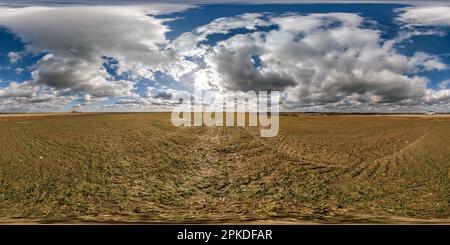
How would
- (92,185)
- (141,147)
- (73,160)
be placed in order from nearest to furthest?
(92,185)
(73,160)
(141,147)

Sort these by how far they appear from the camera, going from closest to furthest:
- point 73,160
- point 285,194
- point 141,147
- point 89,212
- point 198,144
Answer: point 89,212
point 285,194
point 73,160
point 141,147
point 198,144

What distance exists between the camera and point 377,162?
20875 mm

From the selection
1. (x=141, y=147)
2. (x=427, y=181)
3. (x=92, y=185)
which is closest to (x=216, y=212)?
(x=92, y=185)

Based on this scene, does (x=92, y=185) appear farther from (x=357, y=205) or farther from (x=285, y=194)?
(x=357, y=205)

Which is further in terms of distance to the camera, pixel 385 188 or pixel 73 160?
pixel 73 160

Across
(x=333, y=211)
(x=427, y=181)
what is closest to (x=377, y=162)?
(x=427, y=181)

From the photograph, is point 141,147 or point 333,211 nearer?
point 333,211

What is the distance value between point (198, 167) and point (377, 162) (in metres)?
9.76

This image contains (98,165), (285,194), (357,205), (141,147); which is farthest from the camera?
(141,147)

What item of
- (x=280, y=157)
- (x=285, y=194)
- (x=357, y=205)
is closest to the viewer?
(x=357, y=205)

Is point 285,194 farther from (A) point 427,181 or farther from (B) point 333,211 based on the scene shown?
(A) point 427,181

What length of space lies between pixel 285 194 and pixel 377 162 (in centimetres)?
896

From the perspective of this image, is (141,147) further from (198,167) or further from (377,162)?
(377,162)

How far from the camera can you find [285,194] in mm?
14297
